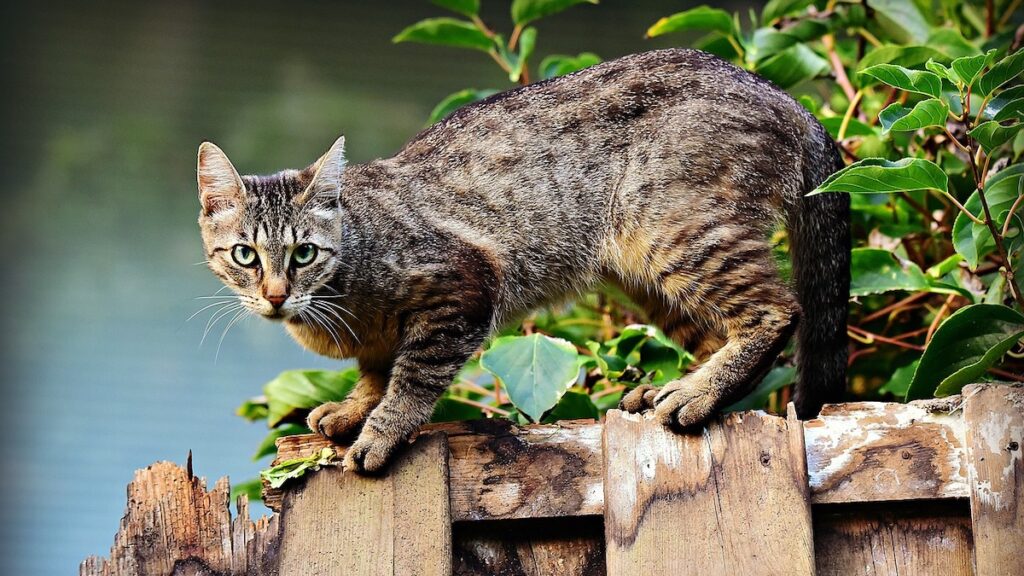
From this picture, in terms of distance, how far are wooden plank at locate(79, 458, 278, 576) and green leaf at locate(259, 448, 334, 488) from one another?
3.0 inches

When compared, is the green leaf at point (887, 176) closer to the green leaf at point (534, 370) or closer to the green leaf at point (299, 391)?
the green leaf at point (534, 370)

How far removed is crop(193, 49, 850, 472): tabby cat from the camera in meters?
2.95

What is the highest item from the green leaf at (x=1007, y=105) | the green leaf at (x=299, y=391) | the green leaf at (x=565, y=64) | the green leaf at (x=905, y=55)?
the green leaf at (x=565, y=64)

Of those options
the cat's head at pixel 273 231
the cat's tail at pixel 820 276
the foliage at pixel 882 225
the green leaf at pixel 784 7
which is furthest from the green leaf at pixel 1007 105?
the cat's head at pixel 273 231

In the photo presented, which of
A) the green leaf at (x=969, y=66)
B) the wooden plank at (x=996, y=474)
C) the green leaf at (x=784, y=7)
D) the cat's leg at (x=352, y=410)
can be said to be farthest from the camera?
the green leaf at (x=784, y=7)

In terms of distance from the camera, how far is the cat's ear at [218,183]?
9.80ft

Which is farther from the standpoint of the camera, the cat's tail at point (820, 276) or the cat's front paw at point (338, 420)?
the cat's tail at point (820, 276)

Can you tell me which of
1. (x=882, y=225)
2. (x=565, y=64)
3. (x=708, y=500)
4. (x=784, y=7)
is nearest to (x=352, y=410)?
(x=708, y=500)

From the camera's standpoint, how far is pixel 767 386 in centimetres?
326

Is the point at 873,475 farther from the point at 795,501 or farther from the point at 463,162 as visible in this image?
the point at 463,162

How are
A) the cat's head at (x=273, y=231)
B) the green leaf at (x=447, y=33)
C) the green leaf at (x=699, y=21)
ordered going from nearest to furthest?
the cat's head at (x=273, y=231) < the green leaf at (x=699, y=21) < the green leaf at (x=447, y=33)

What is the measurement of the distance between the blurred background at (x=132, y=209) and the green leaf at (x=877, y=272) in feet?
8.93

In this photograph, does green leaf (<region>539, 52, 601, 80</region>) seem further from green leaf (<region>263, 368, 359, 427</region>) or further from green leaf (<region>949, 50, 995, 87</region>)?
green leaf (<region>949, 50, 995, 87</region>)

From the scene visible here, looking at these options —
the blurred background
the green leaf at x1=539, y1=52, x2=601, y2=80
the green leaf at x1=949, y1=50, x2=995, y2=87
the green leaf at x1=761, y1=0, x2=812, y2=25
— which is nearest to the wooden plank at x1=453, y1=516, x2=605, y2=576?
the green leaf at x1=949, y1=50, x2=995, y2=87
